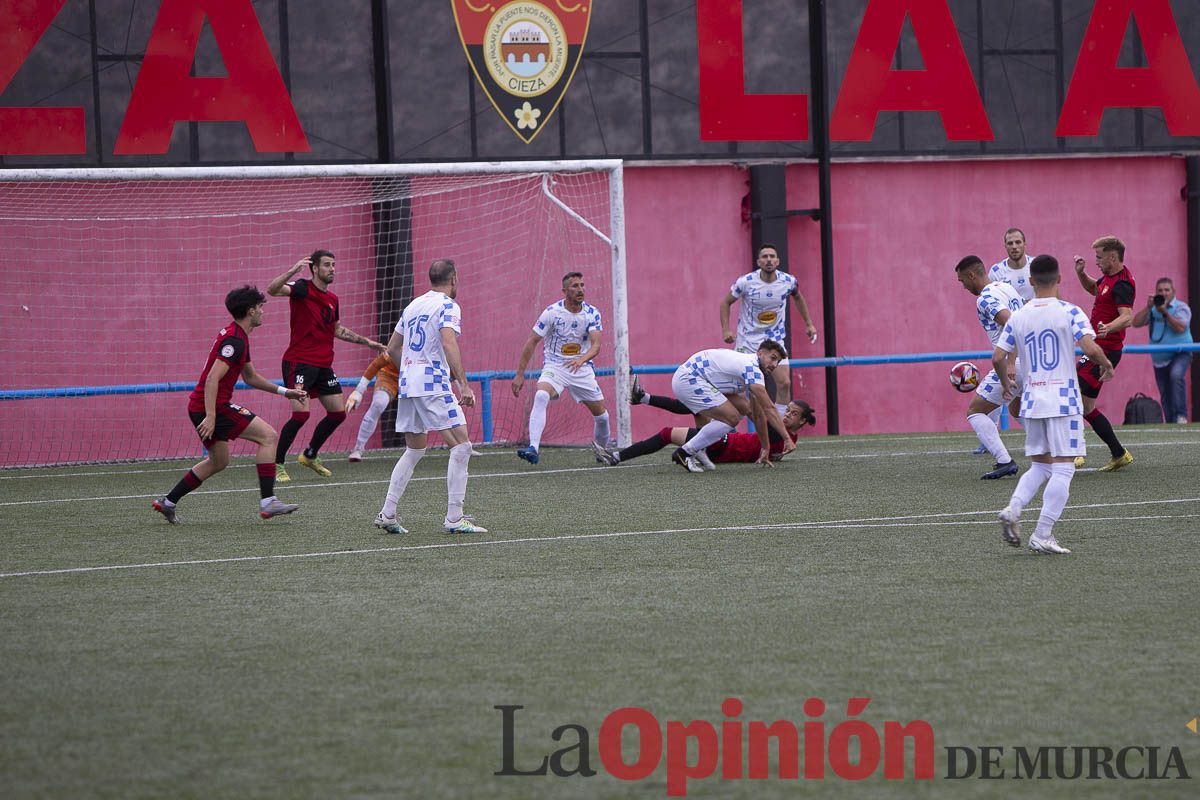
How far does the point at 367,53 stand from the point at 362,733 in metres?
15.8

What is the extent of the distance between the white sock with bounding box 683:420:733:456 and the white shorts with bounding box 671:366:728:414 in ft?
0.65

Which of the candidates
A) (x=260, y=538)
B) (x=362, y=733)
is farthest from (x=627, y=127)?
(x=362, y=733)

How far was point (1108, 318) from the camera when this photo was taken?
12.6 metres

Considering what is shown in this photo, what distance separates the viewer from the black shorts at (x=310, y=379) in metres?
13.3

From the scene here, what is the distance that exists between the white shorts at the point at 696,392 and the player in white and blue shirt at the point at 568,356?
4.76 ft

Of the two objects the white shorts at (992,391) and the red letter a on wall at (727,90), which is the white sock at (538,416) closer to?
the white shorts at (992,391)

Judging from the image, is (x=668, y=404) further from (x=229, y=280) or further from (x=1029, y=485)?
(x=1029, y=485)

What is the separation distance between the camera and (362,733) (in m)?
4.30

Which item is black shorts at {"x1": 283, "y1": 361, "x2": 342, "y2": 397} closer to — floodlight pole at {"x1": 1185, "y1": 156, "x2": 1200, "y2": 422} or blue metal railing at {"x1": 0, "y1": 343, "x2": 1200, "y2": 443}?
blue metal railing at {"x1": 0, "y1": 343, "x2": 1200, "y2": 443}

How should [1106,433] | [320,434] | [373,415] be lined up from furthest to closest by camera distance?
1. [373,415]
2. [320,434]
3. [1106,433]

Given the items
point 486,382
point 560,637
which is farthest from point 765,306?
point 560,637

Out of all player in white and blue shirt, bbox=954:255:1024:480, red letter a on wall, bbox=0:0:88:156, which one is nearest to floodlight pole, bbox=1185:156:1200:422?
player in white and blue shirt, bbox=954:255:1024:480

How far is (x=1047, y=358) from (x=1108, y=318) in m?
5.42

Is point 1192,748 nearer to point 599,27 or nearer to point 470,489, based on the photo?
point 470,489
